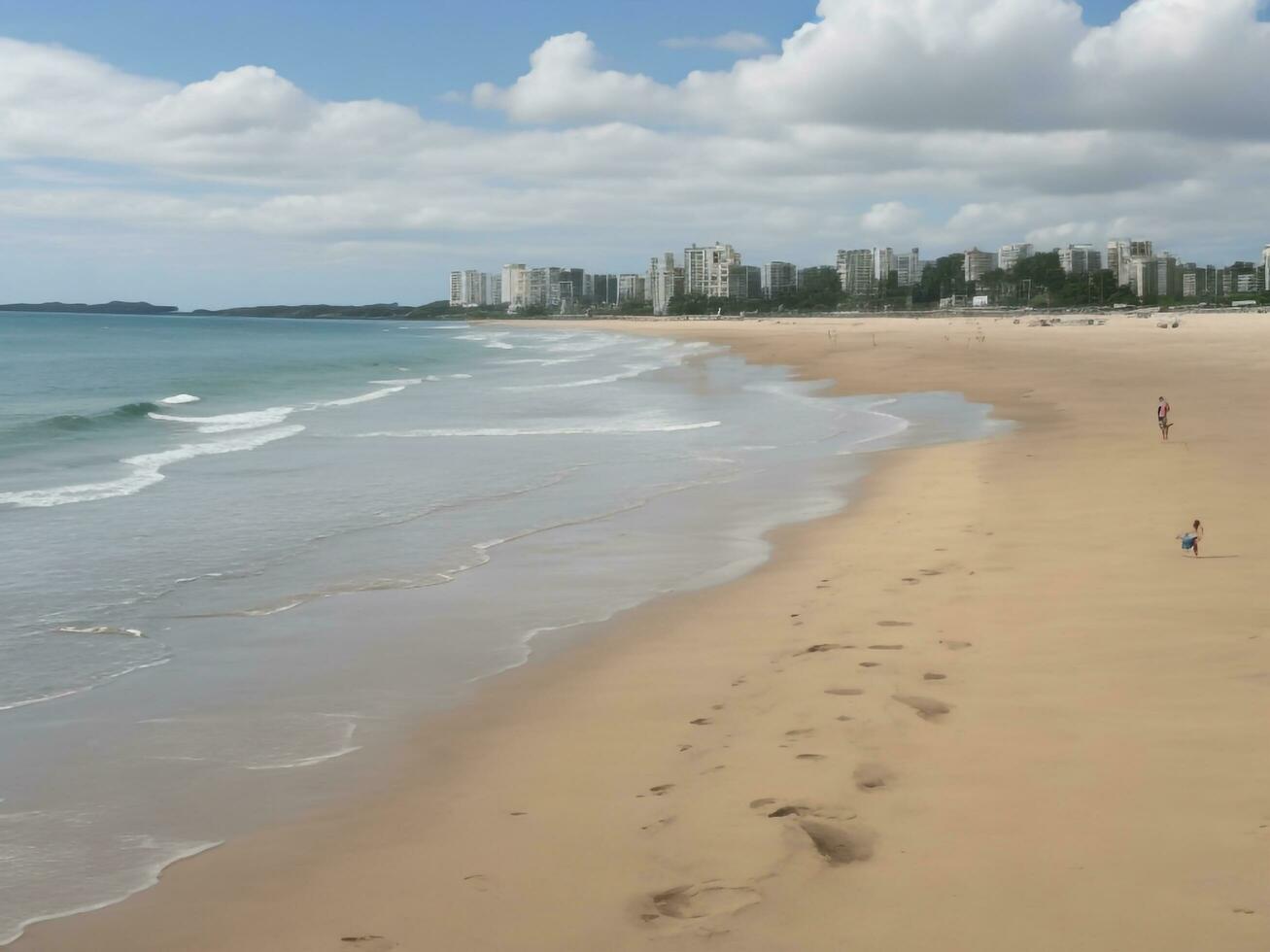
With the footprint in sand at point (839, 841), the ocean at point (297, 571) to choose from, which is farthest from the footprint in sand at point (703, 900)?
the ocean at point (297, 571)

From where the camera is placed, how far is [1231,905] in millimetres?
4227

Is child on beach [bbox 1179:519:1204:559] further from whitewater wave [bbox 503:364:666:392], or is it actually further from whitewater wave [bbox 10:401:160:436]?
whitewater wave [bbox 503:364:666:392]

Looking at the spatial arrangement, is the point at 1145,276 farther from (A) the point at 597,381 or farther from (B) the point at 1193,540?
(B) the point at 1193,540

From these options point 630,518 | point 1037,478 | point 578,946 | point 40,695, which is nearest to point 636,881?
point 578,946

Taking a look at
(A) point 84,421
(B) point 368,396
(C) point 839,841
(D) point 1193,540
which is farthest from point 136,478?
(B) point 368,396

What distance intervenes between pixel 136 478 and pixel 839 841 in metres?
16.5

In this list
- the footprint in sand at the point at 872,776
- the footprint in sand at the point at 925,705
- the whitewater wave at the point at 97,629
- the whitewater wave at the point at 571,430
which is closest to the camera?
the footprint in sand at the point at 872,776

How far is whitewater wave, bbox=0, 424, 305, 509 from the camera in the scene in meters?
16.3

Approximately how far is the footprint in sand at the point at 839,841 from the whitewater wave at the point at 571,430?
1947 centimetres

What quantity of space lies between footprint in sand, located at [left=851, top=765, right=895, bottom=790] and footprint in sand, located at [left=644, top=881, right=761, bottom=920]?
1.17m

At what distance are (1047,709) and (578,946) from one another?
341 cm

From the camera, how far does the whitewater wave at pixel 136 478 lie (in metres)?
16.3

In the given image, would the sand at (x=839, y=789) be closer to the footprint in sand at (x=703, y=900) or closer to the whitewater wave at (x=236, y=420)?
the footprint in sand at (x=703, y=900)

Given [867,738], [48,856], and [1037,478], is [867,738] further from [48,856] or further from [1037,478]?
[1037,478]
